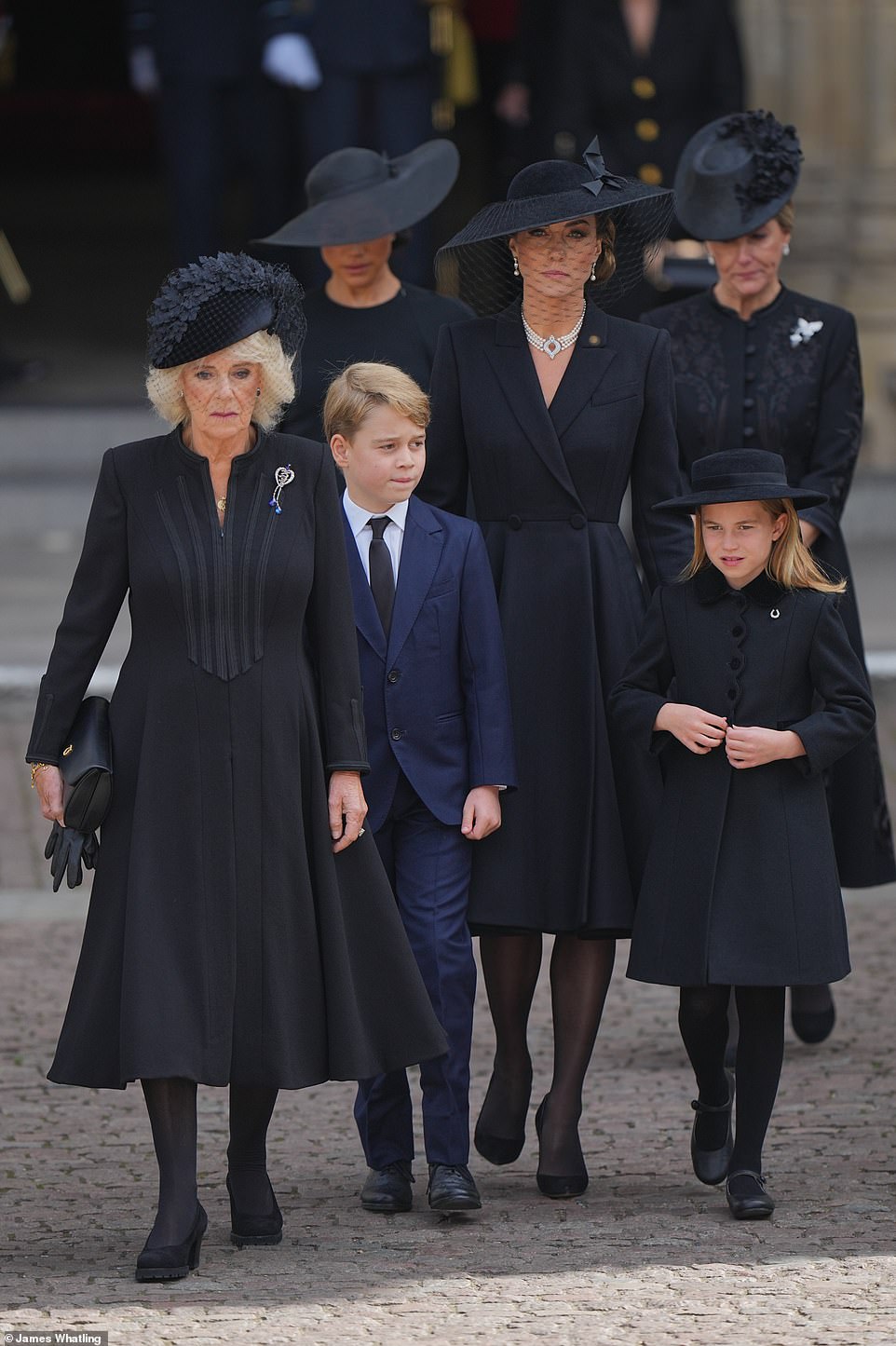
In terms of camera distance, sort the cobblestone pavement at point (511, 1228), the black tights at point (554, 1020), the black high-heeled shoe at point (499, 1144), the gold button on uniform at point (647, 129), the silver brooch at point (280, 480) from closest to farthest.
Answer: the cobblestone pavement at point (511, 1228), the silver brooch at point (280, 480), the black tights at point (554, 1020), the black high-heeled shoe at point (499, 1144), the gold button on uniform at point (647, 129)

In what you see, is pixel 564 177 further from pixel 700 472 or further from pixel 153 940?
pixel 153 940

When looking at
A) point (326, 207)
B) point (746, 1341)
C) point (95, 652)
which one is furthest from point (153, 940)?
point (326, 207)

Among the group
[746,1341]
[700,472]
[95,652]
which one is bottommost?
[746,1341]

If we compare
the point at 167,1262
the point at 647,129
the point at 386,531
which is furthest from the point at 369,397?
the point at 647,129

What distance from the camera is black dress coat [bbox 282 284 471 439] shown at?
542cm

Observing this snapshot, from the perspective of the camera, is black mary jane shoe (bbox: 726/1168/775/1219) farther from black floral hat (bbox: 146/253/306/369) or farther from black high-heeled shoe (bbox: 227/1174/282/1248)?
black floral hat (bbox: 146/253/306/369)

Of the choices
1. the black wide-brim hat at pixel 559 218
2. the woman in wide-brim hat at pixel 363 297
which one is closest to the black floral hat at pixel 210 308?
the black wide-brim hat at pixel 559 218

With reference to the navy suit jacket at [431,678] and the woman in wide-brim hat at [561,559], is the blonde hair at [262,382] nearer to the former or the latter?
the navy suit jacket at [431,678]

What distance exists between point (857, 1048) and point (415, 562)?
1.77 metres

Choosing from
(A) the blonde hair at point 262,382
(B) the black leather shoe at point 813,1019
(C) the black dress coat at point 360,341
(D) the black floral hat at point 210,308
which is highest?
(C) the black dress coat at point 360,341

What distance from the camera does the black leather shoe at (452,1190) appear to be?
452cm

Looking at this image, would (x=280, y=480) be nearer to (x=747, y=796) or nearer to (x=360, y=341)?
(x=747, y=796)

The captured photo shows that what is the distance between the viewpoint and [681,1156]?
499 cm

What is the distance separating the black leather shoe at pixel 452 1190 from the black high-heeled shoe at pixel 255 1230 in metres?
0.28
